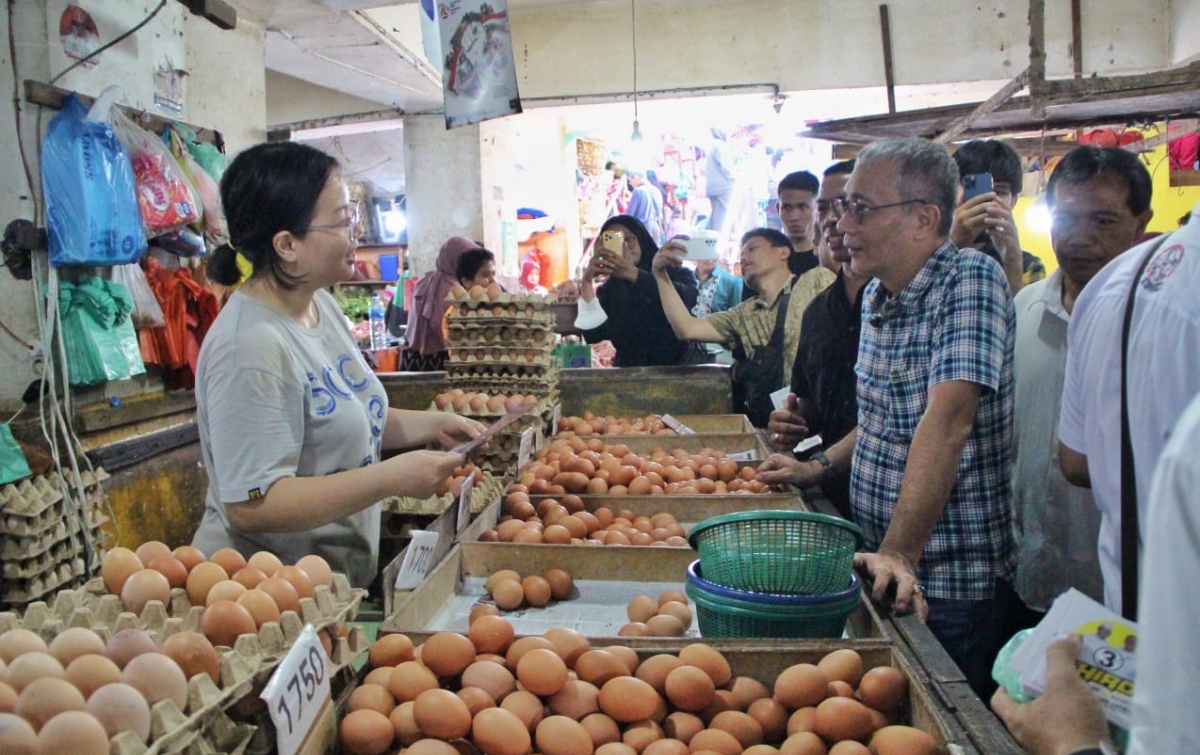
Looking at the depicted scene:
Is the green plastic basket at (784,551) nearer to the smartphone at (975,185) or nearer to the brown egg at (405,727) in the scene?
the brown egg at (405,727)

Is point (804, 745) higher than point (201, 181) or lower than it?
lower

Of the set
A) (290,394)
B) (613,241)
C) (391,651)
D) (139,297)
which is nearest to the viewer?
(391,651)

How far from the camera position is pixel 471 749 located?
137 cm

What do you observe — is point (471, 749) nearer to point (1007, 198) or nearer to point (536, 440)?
point (536, 440)

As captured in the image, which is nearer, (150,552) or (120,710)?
(120,710)

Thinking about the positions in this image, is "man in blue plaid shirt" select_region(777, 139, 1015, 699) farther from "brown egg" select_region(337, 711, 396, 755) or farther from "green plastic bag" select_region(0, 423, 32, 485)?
"green plastic bag" select_region(0, 423, 32, 485)

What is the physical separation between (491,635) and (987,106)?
3953mm

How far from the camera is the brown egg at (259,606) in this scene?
4.43 feet

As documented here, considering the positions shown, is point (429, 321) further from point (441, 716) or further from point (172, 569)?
point (441, 716)

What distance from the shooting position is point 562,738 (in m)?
1.37

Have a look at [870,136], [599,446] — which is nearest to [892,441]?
[599,446]

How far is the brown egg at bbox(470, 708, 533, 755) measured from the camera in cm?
135

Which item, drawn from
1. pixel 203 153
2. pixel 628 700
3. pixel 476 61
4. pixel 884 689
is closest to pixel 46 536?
pixel 203 153

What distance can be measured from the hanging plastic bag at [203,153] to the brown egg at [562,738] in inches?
160
